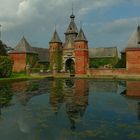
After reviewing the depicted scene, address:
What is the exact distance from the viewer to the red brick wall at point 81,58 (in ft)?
169

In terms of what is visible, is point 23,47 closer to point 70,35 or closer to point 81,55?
point 70,35

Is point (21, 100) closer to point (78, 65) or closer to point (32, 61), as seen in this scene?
point (78, 65)

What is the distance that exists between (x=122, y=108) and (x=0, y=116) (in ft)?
22.1

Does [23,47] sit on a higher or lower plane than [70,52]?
higher

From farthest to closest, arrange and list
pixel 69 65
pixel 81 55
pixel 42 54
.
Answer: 1. pixel 42 54
2. pixel 69 65
3. pixel 81 55

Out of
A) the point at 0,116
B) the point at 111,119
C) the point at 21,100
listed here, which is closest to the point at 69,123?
the point at 111,119

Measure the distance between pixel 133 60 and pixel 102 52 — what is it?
609 inches

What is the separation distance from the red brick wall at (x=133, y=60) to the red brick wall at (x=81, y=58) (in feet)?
26.5

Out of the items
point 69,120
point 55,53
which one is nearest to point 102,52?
point 55,53

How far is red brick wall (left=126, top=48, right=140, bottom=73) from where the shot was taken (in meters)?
46.8

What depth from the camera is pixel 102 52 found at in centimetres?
6219

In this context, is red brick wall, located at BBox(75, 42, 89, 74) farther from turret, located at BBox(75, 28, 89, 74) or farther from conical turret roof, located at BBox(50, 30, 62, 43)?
conical turret roof, located at BBox(50, 30, 62, 43)

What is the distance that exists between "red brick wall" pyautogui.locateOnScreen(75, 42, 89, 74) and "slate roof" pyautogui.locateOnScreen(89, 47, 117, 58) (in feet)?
31.7

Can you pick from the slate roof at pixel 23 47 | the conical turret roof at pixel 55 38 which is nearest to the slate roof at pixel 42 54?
the slate roof at pixel 23 47
